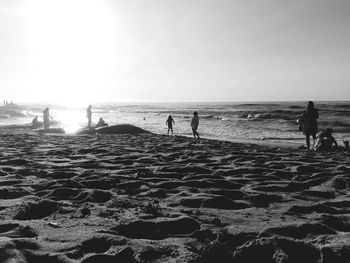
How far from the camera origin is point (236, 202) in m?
4.01

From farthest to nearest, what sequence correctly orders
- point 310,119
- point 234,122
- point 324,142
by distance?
point 234,122 < point 310,119 < point 324,142

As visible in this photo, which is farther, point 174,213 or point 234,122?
point 234,122

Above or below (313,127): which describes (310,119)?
above

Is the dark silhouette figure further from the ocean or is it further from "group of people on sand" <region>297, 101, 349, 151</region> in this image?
the ocean

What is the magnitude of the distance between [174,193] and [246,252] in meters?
2.10

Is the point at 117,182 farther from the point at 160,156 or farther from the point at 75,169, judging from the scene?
the point at 160,156

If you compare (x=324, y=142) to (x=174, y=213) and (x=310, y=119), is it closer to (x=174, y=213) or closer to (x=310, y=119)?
(x=310, y=119)

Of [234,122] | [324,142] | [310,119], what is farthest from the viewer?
[234,122]

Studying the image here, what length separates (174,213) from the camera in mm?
3557

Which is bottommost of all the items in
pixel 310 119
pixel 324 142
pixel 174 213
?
pixel 324 142

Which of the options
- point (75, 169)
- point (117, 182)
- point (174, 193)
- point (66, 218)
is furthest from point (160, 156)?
point (66, 218)

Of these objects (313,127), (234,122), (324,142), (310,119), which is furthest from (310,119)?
(234,122)

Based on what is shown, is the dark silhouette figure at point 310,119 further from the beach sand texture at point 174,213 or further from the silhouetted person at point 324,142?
the beach sand texture at point 174,213

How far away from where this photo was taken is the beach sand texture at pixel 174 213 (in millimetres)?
2543
